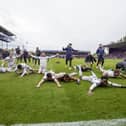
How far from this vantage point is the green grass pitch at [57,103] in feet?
24.0

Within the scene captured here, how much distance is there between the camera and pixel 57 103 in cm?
867

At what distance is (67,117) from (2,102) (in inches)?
113

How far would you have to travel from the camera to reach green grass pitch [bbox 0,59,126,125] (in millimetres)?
7305

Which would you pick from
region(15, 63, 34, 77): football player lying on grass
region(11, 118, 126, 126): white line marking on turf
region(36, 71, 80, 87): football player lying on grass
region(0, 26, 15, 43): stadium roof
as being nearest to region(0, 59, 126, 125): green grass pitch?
region(11, 118, 126, 126): white line marking on turf

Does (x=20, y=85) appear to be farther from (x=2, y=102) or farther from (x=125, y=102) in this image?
(x=125, y=102)

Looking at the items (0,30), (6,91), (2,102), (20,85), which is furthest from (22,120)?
(0,30)

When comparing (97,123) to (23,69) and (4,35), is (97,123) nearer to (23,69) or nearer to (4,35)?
(23,69)

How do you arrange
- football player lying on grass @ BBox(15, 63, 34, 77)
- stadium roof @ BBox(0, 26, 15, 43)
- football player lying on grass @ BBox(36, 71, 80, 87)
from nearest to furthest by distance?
football player lying on grass @ BBox(36, 71, 80, 87)
football player lying on grass @ BBox(15, 63, 34, 77)
stadium roof @ BBox(0, 26, 15, 43)

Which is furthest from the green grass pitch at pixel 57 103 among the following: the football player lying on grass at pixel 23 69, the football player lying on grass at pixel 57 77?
the football player lying on grass at pixel 23 69

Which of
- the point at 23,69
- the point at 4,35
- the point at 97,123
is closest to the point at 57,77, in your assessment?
the point at 23,69

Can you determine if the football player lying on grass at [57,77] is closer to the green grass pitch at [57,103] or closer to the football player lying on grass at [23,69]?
the green grass pitch at [57,103]

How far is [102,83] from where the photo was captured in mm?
11062

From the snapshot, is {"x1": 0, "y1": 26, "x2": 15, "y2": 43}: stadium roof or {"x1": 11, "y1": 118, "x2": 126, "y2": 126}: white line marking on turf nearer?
{"x1": 11, "y1": 118, "x2": 126, "y2": 126}: white line marking on turf

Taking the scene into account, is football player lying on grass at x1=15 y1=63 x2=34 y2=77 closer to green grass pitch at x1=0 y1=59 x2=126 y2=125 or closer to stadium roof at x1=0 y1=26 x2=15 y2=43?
green grass pitch at x1=0 y1=59 x2=126 y2=125
